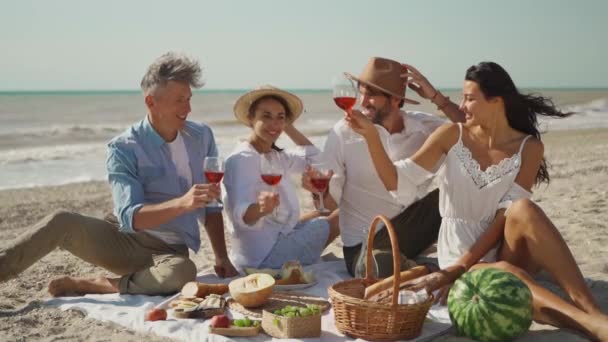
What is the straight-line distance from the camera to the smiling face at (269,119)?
5728 mm

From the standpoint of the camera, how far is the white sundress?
195 inches

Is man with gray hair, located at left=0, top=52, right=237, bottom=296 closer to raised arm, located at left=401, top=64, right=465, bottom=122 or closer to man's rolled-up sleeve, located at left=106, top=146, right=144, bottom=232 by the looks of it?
man's rolled-up sleeve, located at left=106, top=146, right=144, bottom=232

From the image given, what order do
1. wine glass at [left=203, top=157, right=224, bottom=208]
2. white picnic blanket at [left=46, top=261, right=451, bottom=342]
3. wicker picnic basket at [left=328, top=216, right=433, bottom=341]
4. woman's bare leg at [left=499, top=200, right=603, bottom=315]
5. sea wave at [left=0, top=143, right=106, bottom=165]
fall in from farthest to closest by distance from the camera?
1. sea wave at [left=0, top=143, right=106, bottom=165]
2. wine glass at [left=203, top=157, right=224, bottom=208]
3. white picnic blanket at [left=46, top=261, right=451, bottom=342]
4. woman's bare leg at [left=499, top=200, right=603, bottom=315]
5. wicker picnic basket at [left=328, top=216, right=433, bottom=341]

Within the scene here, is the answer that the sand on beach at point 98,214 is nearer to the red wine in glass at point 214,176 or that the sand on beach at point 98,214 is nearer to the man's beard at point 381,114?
the red wine in glass at point 214,176

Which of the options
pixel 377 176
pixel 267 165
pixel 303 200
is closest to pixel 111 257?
pixel 267 165

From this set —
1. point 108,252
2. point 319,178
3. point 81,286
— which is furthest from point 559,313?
point 81,286

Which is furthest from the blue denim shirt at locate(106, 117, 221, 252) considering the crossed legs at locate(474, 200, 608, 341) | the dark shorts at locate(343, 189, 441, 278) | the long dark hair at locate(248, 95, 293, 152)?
the crossed legs at locate(474, 200, 608, 341)

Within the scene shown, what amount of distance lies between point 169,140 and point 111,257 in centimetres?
103

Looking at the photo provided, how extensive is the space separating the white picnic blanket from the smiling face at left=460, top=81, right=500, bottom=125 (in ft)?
4.55

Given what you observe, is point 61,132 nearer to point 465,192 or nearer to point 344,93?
point 344,93

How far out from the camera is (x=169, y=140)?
5723 mm

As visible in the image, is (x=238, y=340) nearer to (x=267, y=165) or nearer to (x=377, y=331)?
(x=377, y=331)

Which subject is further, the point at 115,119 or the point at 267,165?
the point at 115,119

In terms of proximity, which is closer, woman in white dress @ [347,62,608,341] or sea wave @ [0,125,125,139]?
woman in white dress @ [347,62,608,341]
